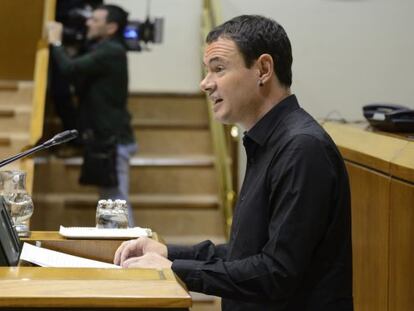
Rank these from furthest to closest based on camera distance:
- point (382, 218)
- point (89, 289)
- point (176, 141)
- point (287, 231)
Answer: point (176, 141), point (382, 218), point (287, 231), point (89, 289)

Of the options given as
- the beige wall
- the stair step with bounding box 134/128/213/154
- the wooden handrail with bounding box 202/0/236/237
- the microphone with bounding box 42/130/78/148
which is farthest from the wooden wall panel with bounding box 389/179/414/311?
the beige wall

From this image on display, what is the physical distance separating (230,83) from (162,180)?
4055 mm

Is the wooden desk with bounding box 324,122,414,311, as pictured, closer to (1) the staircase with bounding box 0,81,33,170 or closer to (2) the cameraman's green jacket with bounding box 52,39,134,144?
(2) the cameraman's green jacket with bounding box 52,39,134,144

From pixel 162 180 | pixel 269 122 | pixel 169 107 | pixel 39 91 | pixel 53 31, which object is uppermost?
pixel 53 31

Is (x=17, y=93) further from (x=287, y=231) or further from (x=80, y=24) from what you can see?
(x=287, y=231)

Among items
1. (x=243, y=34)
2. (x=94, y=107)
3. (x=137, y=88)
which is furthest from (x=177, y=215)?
(x=243, y=34)

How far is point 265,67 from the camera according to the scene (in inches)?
77.3

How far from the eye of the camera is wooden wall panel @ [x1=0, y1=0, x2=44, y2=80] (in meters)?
5.43

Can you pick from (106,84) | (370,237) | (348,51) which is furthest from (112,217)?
(348,51)

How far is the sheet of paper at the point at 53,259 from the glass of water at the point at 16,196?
0.78 feet

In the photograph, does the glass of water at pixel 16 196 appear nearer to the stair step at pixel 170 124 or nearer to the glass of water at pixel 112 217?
the glass of water at pixel 112 217

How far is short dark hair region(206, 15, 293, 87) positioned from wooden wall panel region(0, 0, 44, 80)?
369cm

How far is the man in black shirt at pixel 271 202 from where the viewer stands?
1786mm

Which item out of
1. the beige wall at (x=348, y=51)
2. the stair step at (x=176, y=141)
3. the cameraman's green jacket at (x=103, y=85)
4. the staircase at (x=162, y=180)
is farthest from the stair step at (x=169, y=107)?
the cameraman's green jacket at (x=103, y=85)
